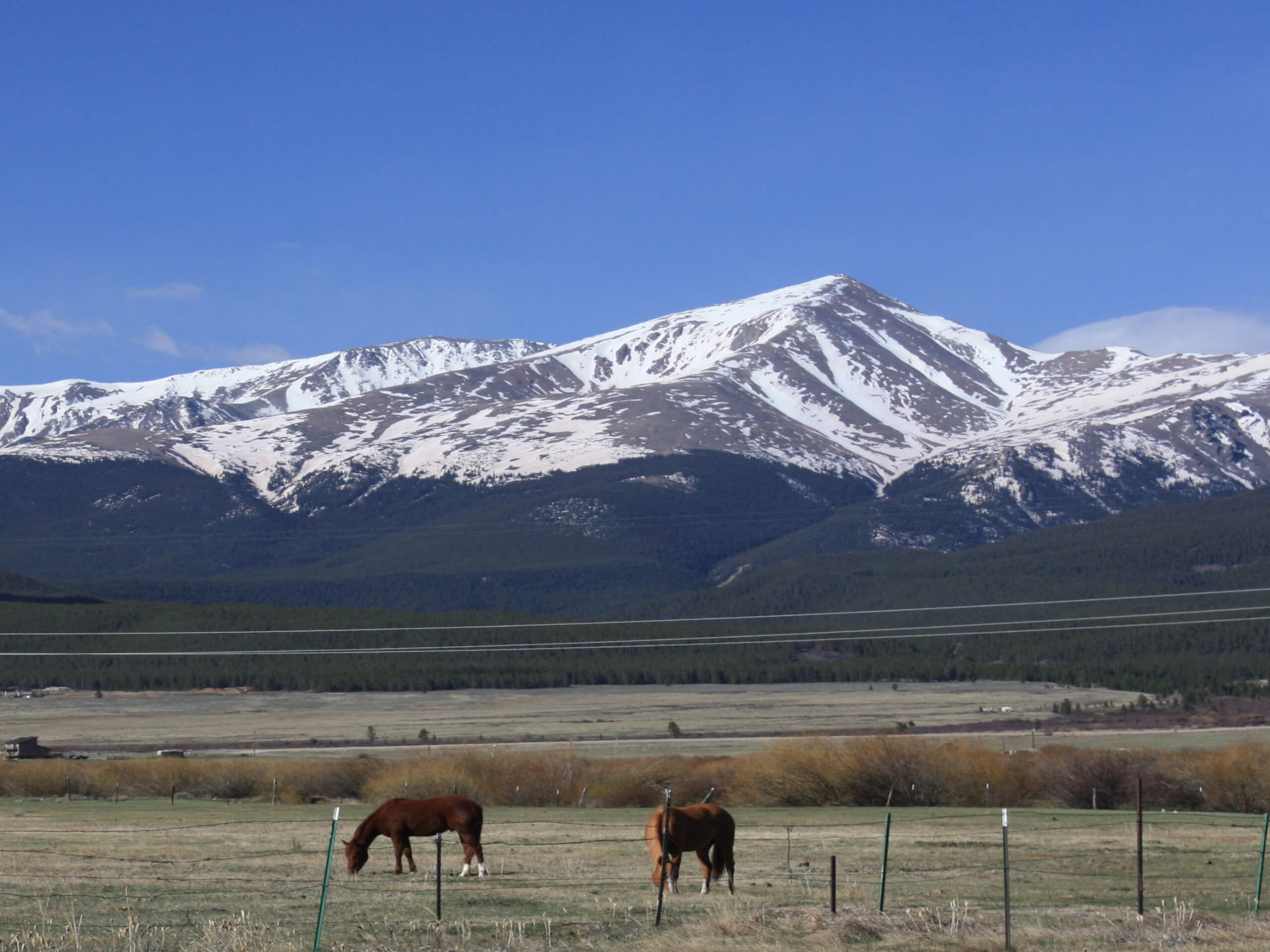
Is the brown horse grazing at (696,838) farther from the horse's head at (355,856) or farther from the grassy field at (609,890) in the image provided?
the horse's head at (355,856)

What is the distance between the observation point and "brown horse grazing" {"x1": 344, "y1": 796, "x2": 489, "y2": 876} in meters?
27.2

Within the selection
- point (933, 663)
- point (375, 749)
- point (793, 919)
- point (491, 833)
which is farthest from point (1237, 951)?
point (933, 663)

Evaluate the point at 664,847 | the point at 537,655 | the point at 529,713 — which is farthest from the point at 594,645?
the point at 664,847

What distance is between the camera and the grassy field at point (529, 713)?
108 metres

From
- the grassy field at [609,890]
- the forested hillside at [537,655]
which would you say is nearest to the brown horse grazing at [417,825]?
the grassy field at [609,890]

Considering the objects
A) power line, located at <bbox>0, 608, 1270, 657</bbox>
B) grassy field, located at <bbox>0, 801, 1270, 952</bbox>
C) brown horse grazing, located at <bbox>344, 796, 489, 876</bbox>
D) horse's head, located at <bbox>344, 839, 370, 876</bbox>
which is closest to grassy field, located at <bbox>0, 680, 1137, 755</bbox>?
power line, located at <bbox>0, 608, 1270, 657</bbox>

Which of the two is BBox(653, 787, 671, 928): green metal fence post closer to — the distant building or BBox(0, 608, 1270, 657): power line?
the distant building

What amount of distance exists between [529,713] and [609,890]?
108 metres

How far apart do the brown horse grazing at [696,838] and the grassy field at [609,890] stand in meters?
0.51

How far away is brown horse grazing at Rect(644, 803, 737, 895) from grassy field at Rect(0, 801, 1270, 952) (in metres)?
0.51

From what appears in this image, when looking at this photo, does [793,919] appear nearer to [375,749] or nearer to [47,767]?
[47,767]

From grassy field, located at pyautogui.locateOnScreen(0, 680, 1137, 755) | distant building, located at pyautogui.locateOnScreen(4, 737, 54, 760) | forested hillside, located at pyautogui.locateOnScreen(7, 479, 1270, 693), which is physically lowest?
grassy field, located at pyautogui.locateOnScreen(0, 680, 1137, 755)

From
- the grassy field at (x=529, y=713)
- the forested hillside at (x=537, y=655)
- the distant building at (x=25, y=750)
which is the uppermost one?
the forested hillside at (x=537, y=655)

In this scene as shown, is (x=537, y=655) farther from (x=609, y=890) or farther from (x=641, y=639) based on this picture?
(x=609, y=890)
